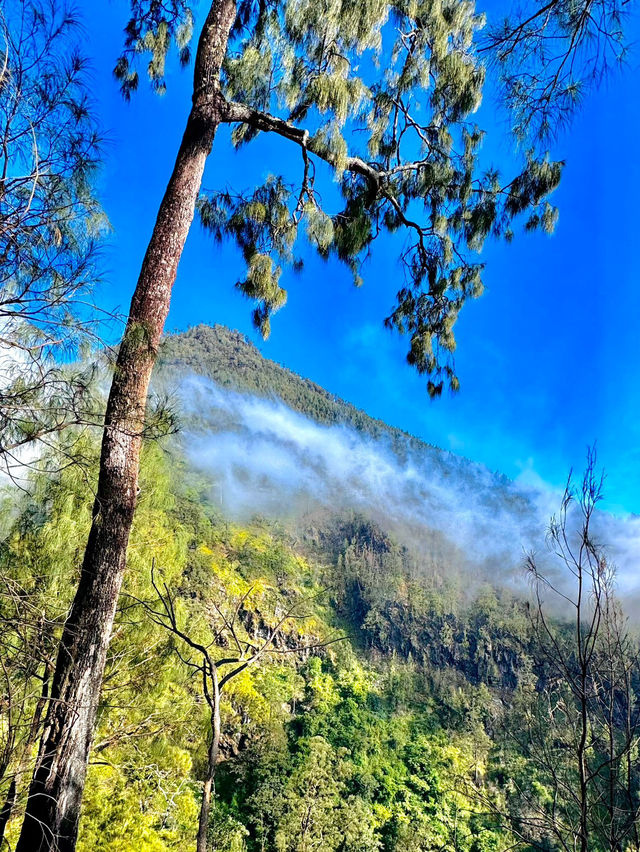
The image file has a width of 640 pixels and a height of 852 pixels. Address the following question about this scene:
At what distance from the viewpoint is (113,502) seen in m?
2.06

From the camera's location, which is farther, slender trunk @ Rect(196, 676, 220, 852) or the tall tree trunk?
the tall tree trunk

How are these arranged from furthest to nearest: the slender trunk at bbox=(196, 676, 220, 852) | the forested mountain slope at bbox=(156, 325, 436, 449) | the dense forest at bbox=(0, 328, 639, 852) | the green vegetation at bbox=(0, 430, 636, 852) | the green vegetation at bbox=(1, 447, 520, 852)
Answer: the forested mountain slope at bbox=(156, 325, 436, 449)
the green vegetation at bbox=(1, 447, 520, 852)
the green vegetation at bbox=(0, 430, 636, 852)
the dense forest at bbox=(0, 328, 639, 852)
the slender trunk at bbox=(196, 676, 220, 852)

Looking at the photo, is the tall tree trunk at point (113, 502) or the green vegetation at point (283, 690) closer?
the tall tree trunk at point (113, 502)

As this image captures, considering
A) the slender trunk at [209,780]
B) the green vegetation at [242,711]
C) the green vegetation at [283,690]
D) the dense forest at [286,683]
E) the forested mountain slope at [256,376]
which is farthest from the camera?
the forested mountain slope at [256,376]

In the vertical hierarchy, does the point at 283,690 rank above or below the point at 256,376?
below

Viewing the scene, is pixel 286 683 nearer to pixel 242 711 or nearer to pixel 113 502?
pixel 242 711

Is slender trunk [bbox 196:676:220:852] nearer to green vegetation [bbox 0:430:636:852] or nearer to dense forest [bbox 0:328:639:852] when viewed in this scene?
dense forest [bbox 0:328:639:852]

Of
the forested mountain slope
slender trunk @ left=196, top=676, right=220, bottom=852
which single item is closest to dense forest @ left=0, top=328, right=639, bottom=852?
slender trunk @ left=196, top=676, right=220, bottom=852

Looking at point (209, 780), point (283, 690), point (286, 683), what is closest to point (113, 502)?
point (209, 780)

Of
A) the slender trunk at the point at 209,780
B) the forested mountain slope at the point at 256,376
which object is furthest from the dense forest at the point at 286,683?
the forested mountain slope at the point at 256,376

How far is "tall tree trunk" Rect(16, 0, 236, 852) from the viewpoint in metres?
1.70

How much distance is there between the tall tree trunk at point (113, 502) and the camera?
5.57ft

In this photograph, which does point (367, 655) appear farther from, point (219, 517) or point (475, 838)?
point (475, 838)

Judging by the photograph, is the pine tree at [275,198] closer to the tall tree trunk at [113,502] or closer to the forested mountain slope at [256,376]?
the tall tree trunk at [113,502]
